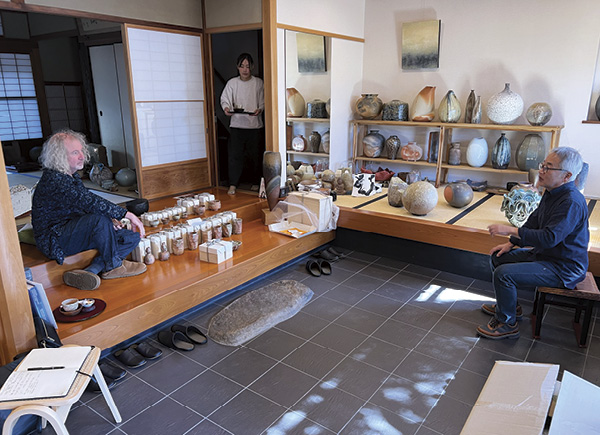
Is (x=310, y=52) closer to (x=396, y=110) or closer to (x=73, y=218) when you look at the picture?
(x=396, y=110)

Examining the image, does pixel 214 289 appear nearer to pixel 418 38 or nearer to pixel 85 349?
pixel 85 349

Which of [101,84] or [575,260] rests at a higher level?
[101,84]

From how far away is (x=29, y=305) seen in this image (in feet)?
6.85

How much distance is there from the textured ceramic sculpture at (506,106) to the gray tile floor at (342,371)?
2248 millimetres

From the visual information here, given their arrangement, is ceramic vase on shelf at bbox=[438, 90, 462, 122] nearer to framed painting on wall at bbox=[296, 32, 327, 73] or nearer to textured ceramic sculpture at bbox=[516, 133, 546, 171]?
textured ceramic sculpture at bbox=[516, 133, 546, 171]

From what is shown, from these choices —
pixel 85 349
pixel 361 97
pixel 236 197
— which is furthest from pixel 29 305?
pixel 361 97

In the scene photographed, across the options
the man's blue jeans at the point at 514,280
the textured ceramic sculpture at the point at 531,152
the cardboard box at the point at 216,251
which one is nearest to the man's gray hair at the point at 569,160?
A: the man's blue jeans at the point at 514,280

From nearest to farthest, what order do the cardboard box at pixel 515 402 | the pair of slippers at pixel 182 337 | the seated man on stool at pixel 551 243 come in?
the cardboard box at pixel 515 402, the seated man on stool at pixel 551 243, the pair of slippers at pixel 182 337

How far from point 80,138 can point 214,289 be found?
4.25 feet

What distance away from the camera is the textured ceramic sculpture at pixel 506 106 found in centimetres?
471

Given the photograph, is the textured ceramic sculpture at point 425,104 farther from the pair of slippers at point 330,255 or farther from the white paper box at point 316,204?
the pair of slippers at point 330,255

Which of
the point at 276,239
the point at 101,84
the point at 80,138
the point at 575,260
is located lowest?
the point at 276,239

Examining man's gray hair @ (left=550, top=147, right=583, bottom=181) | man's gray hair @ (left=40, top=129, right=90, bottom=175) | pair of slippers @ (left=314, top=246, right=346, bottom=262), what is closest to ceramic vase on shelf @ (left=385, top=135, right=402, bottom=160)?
pair of slippers @ (left=314, top=246, right=346, bottom=262)

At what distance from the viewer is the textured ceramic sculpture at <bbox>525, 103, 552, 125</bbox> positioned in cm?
461
